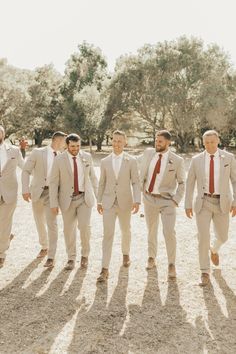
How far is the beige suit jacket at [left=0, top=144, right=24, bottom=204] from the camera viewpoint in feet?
24.2

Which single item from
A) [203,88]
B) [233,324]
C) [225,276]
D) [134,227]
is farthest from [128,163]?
[203,88]

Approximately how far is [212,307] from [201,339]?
0.91 meters

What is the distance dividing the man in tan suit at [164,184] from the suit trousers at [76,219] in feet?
3.32

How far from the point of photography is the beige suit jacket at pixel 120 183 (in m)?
6.84

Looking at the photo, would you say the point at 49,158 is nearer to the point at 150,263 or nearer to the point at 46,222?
the point at 46,222

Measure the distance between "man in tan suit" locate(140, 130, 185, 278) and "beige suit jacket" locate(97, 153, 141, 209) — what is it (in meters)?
0.21

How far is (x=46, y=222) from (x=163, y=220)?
2.02 meters

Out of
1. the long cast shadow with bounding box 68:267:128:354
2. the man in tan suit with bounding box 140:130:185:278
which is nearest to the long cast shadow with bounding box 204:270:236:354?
the man in tan suit with bounding box 140:130:185:278

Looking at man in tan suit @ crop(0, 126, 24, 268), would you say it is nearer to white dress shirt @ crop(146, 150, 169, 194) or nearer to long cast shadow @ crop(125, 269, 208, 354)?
white dress shirt @ crop(146, 150, 169, 194)

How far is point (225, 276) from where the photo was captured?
672 centimetres

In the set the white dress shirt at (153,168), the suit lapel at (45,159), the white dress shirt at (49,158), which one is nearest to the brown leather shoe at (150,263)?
the white dress shirt at (153,168)

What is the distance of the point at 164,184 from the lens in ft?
22.3

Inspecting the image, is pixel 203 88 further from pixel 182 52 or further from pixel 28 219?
pixel 28 219

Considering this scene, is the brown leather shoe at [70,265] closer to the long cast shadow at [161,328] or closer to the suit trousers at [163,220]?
the suit trousers at [163,220]
